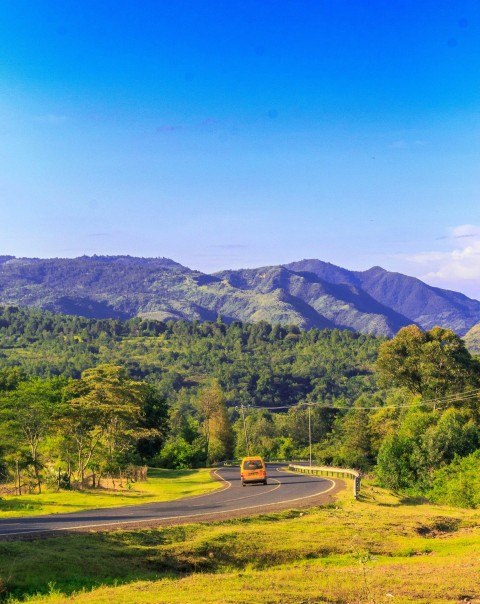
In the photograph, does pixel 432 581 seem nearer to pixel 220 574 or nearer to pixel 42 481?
pixel 220 574

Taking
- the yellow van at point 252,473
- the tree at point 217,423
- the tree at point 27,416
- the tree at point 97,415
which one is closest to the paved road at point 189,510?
the yellow van at point 252,473

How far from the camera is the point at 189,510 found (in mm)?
34344

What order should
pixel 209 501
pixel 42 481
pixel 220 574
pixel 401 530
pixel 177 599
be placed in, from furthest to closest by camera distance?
pixel 42 481 → pixel 209 501 → pixel 401 530 → pixel 220 574 → pixel 177 599

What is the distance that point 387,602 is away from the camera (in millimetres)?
18016

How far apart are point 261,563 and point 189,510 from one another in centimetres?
1006

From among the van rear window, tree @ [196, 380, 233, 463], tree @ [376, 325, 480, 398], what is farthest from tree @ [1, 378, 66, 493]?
tree @ [196, 380, 233, 463]

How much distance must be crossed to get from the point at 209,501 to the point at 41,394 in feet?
56.6

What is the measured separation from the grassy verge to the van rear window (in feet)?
9.38

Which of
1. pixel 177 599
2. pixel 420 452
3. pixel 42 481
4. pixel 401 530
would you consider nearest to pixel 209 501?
pixel 401 530

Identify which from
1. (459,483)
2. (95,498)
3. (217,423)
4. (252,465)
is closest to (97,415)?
(95,498)

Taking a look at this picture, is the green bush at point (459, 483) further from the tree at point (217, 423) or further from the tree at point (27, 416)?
the tree at point (217, 423)

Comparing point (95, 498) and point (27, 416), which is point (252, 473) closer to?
point (95, 498)

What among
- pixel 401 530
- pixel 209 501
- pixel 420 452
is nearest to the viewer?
pixel 401 530

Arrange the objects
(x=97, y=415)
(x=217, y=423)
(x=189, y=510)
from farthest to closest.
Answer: (x=217, y=423)
(x=97, y=415)
(x=189, y=510)
